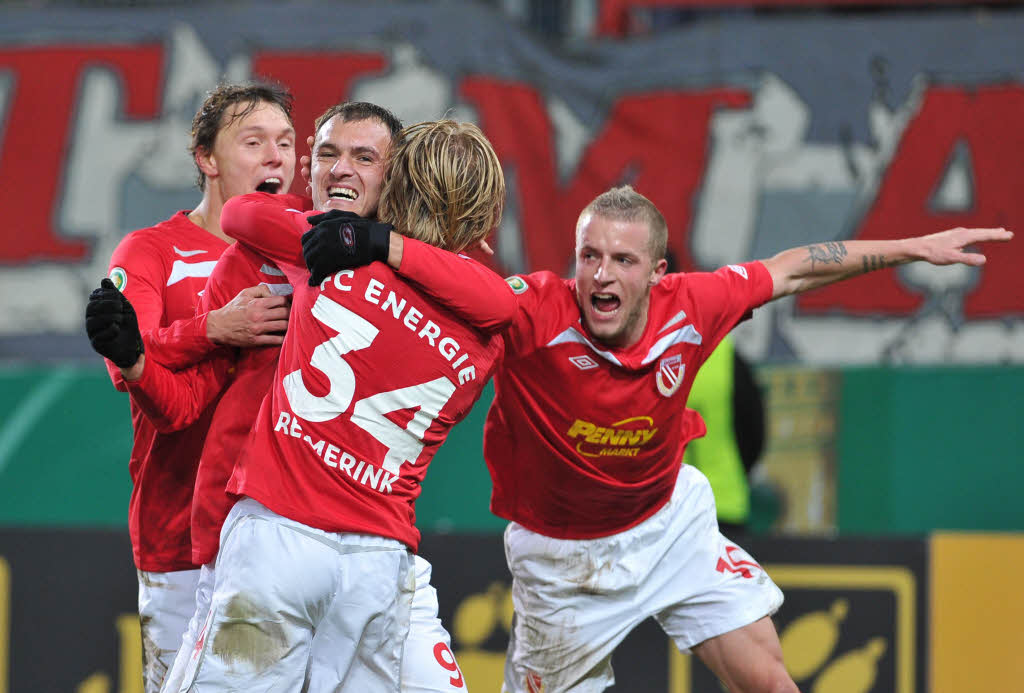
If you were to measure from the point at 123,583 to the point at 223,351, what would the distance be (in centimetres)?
227

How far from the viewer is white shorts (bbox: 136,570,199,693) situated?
3.54 meters

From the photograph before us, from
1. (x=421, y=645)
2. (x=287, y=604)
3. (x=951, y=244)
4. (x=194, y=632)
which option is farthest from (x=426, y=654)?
(x=951, y=244)

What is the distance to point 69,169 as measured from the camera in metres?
8.17

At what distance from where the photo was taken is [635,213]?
12.5 feet

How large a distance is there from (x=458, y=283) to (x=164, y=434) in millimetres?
1102

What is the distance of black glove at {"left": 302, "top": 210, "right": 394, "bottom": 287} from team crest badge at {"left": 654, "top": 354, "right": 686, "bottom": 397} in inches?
50.2

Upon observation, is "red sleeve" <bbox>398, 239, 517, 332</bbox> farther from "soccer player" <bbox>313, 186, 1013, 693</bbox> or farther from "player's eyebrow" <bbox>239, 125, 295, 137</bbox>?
"player's eyebrow" <bbox>239, 125, 295, 137</bbox>

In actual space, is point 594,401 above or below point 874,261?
below

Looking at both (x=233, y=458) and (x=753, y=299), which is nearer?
(x=233, y=458)

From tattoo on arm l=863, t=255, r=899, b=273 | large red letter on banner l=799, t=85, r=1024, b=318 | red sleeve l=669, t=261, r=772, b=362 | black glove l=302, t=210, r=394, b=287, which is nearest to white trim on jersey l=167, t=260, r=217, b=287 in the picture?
black glove l=302, t=210, r=394, b=287

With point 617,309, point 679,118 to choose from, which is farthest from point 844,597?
point 679,118

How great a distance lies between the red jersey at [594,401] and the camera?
382 cm

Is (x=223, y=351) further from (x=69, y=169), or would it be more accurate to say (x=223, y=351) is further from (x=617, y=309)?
(x=69, y=169)

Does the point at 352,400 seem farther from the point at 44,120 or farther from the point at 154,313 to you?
the point at 44,120
